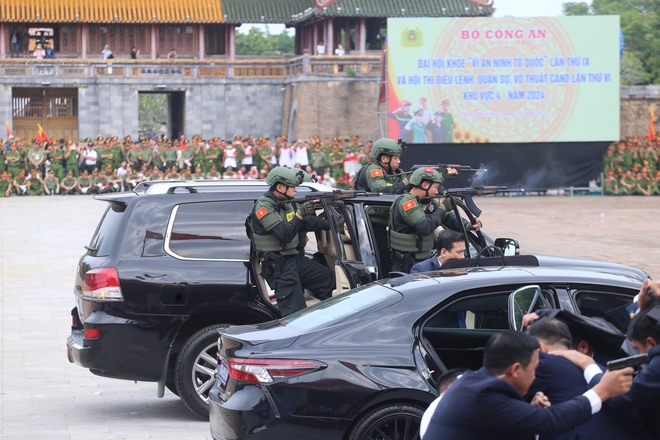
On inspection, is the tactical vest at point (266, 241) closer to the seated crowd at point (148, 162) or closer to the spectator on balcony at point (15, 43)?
the seated crowd at point (148, 162)

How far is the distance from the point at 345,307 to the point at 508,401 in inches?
85.3

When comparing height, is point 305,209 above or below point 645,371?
above

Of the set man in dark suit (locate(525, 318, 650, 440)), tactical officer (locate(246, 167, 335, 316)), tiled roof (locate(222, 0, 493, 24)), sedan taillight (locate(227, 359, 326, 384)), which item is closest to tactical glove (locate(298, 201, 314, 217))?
tactical officer (locate(246, 167, 335, 316))

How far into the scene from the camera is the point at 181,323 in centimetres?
809

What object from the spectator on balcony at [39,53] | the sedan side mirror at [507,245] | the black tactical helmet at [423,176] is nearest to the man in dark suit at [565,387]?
the black tactical helmet at [423,176]

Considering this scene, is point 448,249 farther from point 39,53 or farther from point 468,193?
point 39,53

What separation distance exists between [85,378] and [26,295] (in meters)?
4.83

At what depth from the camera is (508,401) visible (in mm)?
4102

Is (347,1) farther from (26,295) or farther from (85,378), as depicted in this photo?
(85,378)

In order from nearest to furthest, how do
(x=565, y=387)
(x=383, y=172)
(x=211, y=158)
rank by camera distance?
(x=565, y=387)
(x=383, y=172)
(x=211, y=158)

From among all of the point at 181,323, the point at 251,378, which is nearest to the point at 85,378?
the point at 181,323

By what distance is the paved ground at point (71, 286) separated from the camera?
8141 mm

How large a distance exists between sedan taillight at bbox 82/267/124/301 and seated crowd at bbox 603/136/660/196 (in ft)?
93.4

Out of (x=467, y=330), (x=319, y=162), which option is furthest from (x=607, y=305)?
(x=319, y=162)
